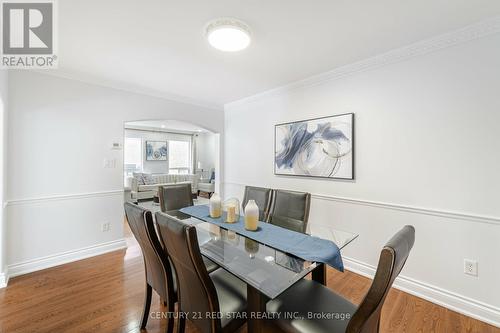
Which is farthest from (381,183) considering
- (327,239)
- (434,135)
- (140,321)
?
(140,321)

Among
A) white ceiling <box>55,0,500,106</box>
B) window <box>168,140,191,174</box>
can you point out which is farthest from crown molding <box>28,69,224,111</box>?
window <box>168,140,191,174</box>

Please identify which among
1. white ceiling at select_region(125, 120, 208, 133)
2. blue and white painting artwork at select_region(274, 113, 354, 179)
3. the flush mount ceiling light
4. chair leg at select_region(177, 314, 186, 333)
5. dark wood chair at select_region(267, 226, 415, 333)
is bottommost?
chair leg at select_region(177, 314, 186, 333)

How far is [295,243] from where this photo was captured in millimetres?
1631

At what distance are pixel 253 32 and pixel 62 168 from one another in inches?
110

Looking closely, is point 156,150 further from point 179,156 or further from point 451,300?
point 451,300

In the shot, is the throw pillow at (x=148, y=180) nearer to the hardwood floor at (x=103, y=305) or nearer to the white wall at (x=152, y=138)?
the white wall at (x=152, y=138)

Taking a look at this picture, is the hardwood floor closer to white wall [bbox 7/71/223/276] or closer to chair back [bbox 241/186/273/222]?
white wall [bbox 7/71/223/276]

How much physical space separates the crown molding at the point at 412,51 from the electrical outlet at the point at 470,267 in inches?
74.2

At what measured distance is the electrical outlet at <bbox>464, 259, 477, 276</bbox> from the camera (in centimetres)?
186

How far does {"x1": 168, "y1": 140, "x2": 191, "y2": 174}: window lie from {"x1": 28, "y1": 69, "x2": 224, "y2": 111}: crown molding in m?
4.90

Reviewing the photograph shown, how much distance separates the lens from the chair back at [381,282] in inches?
35.4

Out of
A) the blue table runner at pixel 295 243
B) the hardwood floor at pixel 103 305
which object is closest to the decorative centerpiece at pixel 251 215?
the blue table runner at pixel 295 243

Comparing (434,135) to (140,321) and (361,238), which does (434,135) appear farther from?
(140,321)

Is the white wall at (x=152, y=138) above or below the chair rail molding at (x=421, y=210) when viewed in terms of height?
above
